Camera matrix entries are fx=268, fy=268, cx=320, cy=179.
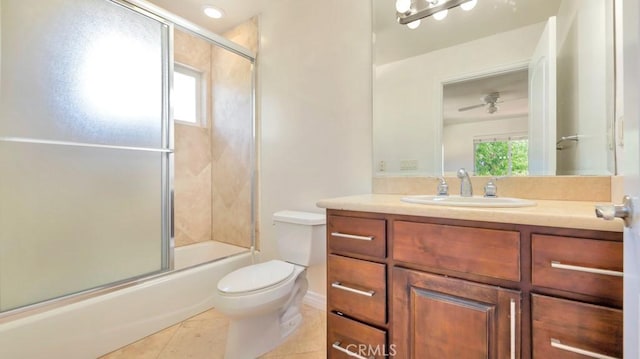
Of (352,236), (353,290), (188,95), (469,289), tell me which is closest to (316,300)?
(353,290)

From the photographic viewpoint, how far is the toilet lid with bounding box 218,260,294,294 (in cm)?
136

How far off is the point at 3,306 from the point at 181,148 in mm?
1654

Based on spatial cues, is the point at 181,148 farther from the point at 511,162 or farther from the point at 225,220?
the point at 511,162

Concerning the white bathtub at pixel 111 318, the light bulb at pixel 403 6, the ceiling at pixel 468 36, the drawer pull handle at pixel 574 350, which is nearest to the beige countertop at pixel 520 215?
the drawer pull handle at pixel 574 350

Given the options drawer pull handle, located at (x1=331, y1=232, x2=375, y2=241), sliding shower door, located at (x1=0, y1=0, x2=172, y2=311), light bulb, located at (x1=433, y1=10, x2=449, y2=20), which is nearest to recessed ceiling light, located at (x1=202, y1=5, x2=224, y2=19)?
sliding shower door, located at (x1=0, y1=0, x2=172, y2=311)

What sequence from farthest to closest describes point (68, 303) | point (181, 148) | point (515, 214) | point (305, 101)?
point (181, 148), point (305, 101), point (68, 303), point (515, 214)

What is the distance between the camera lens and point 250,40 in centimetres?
240

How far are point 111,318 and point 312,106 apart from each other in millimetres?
1788

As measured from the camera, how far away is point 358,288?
1.10 m

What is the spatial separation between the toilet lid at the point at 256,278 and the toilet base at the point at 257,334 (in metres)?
0.21

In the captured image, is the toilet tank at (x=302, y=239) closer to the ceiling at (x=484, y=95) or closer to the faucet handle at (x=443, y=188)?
the faucet handle at (x=443, y=188)

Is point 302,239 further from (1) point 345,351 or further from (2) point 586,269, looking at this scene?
(2) point 586,269

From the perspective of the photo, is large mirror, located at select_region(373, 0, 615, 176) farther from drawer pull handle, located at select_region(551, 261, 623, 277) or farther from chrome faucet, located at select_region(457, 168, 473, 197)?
drawer pull handle, located at select_region(551, 261, 623, 277)

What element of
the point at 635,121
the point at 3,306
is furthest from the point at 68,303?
the point at 635,121
